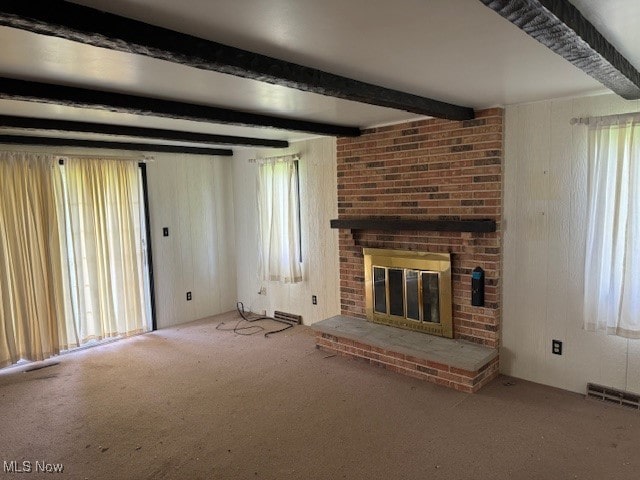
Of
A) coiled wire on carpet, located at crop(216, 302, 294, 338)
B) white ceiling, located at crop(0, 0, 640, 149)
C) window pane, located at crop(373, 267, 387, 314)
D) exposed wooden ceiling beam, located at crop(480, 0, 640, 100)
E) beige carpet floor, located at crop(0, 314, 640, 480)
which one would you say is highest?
white ceiling, located at crop(0, 0, 640, 149)

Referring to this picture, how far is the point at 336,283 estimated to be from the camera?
4742 mm

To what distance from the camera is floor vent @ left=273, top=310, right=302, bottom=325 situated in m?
5.22

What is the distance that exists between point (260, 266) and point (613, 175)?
3.82m

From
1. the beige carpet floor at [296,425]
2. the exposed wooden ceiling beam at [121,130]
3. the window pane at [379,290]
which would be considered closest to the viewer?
the beige carpet floor at [296,425]

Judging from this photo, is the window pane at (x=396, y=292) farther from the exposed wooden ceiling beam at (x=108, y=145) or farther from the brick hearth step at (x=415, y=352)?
the exposed wooden ceiling beam at (x=108, y=145)

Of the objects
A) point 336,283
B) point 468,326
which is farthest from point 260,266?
point 468,326

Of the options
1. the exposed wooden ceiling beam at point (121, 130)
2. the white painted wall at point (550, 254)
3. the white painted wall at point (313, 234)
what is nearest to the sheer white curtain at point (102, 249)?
the exposed wooden ceiling beam at point (121, 130)

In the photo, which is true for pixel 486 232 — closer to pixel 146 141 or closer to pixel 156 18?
pixel 156 18

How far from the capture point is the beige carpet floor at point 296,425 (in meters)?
2.47

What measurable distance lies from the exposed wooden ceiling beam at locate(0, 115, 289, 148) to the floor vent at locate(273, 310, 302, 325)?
2.08 m

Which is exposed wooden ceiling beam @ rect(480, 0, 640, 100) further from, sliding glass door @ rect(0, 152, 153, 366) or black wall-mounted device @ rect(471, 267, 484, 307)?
sliding glass door @ rect(0, 152, 153, 366)

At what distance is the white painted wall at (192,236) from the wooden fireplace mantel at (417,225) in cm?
203

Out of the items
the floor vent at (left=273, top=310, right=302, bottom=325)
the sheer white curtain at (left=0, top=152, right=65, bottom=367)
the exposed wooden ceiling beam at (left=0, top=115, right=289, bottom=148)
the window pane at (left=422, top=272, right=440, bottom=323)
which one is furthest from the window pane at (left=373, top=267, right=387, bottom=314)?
the sheer white curtain at (left=0, top=152, right=65, bottom=367)

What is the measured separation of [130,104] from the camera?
266 cm
